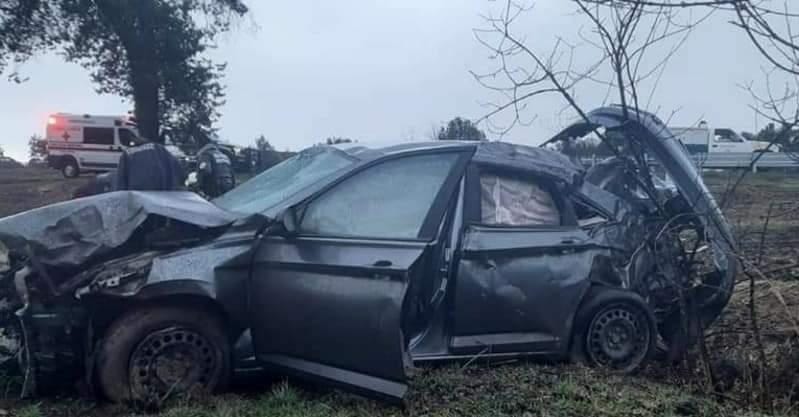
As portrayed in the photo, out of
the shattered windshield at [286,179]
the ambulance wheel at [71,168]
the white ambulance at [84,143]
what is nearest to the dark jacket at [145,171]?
the shattered windshield at [286,179]

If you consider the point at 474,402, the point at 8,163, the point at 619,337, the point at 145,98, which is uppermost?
the point at 145,98

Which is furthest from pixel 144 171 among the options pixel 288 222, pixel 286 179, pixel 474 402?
pixel 474 402

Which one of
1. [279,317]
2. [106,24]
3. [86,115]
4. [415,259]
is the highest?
[106,24]

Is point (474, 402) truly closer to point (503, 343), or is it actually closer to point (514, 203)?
point (503, 343)

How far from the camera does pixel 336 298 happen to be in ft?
13.4

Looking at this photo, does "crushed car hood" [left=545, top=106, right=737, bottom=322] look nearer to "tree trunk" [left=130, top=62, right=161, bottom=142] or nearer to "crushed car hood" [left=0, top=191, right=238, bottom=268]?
"crushed car hood" [left=0, top=191, right=238, bottom=268]

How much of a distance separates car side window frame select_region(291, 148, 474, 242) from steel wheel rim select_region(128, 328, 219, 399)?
2.70 ft

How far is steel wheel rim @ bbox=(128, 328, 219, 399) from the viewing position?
3967mm

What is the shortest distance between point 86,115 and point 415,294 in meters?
27.7

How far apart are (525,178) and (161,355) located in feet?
8.70

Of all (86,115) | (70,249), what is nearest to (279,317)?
(70,249)

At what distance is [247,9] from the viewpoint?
24.8m

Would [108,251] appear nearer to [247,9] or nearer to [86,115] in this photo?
[247,9]

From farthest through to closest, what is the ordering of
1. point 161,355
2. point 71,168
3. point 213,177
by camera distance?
point 71,168 < point 213,177 < point 161,355
